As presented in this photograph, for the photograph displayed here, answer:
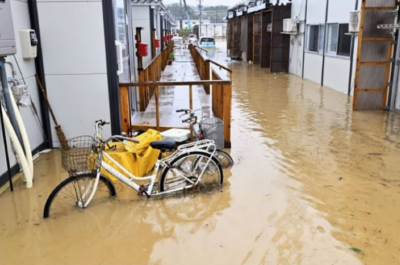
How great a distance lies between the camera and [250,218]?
3686 mm

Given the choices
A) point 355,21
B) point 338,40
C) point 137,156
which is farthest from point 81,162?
point 338,40

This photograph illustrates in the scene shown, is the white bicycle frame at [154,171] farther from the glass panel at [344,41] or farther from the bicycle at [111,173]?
the glass panel at [344,41]

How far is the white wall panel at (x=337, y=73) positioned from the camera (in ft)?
34.7

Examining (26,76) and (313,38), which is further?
(313,38)

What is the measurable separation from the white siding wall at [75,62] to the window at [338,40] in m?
7.57

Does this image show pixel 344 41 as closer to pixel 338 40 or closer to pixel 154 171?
pixel 338 40

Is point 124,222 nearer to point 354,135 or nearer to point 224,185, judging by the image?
point 224,185

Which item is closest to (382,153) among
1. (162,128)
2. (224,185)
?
(224,185)

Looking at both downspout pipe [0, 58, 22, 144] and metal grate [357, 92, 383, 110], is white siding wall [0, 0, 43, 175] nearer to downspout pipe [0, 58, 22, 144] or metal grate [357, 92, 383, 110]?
downspout pipe [0, 58, 22, 144]

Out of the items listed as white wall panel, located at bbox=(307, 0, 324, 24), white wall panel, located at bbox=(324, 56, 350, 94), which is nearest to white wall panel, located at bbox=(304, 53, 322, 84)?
white wall panel, located at bbox=(324, 56, 350, 94)

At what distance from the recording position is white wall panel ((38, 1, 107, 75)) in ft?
17.6

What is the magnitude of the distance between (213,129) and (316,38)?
9467 mm

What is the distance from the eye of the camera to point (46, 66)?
5523 mm

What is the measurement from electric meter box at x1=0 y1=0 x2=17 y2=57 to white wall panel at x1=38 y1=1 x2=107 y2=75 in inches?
50.3
